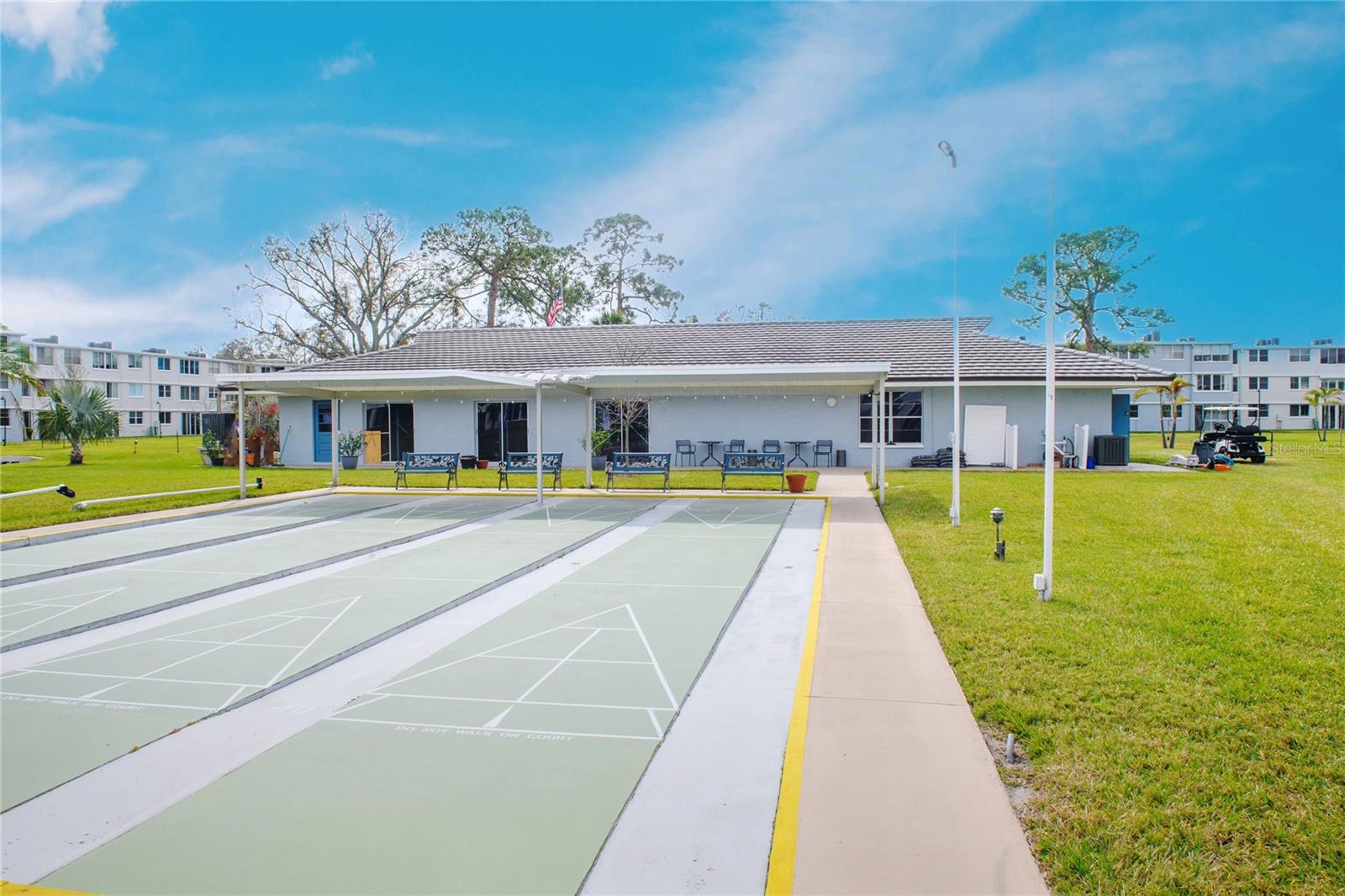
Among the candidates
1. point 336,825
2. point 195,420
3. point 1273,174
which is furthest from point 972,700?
point 195,420

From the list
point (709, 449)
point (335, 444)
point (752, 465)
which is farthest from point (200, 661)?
point (709, 449)

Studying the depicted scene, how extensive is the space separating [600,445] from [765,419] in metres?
5.28

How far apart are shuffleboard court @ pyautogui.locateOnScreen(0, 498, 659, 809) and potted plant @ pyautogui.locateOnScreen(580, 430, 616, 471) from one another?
1333 cm

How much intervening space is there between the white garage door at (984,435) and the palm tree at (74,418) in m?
29.3

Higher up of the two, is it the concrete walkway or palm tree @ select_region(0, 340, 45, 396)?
palm tree @ select_region(0, 340, 45, 396)

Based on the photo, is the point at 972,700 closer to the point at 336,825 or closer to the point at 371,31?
the point at 336,825

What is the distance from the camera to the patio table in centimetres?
2349

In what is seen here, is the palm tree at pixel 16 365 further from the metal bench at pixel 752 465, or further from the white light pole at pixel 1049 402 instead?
the white light pole at pixel 1049 402

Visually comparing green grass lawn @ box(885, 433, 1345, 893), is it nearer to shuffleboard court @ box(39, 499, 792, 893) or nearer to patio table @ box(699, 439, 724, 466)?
shuffleboard court @ box(39, 499, 792, 893)

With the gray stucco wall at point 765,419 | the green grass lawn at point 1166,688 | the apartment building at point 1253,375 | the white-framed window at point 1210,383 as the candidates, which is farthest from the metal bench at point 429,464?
the white-framed window at point 1210,383

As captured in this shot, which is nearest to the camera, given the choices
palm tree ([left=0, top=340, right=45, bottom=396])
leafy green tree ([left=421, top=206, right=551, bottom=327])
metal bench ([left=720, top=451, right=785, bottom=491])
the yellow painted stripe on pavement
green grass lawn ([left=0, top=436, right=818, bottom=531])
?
the yellow painted stripe on pavement

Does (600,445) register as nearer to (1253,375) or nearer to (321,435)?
(321,435)

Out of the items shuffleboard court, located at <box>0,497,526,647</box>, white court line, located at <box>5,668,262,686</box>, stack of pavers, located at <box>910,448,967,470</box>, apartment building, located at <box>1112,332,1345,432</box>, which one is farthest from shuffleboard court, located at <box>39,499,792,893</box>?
apartment building, located at <box>1112,332,1345,432</box>

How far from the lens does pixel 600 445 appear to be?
78.5 feet
